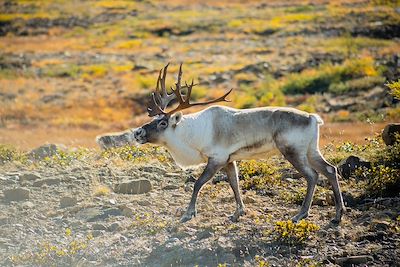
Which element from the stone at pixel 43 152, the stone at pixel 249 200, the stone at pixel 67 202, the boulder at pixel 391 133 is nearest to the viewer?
the stone at pixel 249 200

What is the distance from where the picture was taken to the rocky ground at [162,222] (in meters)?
8.55

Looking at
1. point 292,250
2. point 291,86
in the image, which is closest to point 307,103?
point 291,86

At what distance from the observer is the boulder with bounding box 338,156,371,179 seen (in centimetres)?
1113

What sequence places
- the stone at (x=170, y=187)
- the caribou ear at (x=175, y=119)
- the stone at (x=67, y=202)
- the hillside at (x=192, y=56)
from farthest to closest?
the hillside at (x=192, y=56), the stone at (x=170, y=187), the stone at (x=67, y=202), the caribou ear at (x=175, y=119)

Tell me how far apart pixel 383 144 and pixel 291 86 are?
19.0m

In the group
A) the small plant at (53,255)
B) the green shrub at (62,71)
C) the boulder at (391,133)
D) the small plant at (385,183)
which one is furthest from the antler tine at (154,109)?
the green shrub at (62,71)

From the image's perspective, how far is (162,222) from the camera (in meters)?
9.70

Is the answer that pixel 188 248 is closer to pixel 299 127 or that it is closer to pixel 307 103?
pixel 299 127

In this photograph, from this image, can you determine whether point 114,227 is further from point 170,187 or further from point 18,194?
point 18,194

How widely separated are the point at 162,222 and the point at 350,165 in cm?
346

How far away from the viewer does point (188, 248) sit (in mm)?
8758

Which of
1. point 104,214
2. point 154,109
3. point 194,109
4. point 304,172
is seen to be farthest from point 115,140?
point 194,109

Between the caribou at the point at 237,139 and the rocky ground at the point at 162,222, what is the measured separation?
447 millimetres

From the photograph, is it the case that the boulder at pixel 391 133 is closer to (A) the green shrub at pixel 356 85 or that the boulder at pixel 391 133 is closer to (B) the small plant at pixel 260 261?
(B) the small plant at pixel 260 261
